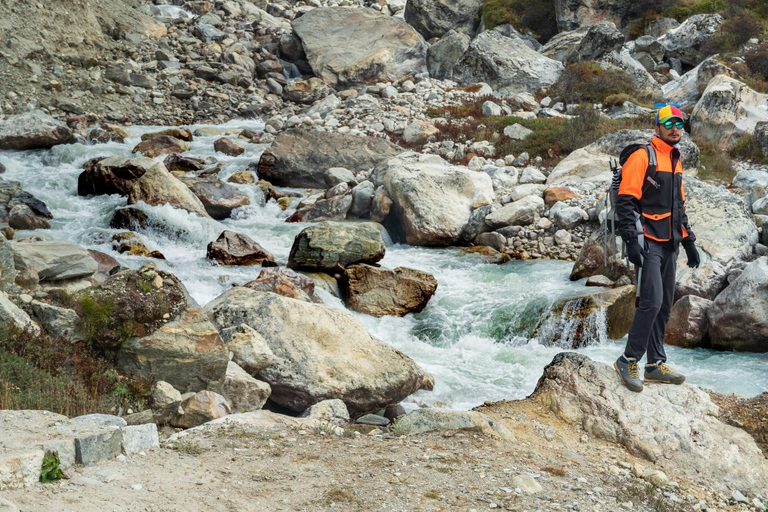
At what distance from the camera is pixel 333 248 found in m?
13.0

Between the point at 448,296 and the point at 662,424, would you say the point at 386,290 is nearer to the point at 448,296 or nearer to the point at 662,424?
the point at 448,296

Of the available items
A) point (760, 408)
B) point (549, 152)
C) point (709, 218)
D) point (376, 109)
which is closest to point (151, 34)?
point (376, 109)

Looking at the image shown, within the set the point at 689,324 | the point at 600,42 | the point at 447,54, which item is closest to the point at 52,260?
the point at 689,324

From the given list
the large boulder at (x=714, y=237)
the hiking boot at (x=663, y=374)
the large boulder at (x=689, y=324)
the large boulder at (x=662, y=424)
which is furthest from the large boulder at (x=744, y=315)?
the hiking boot at (x=663, y=374)

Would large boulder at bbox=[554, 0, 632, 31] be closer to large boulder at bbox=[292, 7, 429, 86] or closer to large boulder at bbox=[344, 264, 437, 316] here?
large boulder at bbox=[292, 7, 429, 86]

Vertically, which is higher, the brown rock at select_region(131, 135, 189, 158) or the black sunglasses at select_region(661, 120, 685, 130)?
the black sunglasses at select_region(661, 120, 685, 130)

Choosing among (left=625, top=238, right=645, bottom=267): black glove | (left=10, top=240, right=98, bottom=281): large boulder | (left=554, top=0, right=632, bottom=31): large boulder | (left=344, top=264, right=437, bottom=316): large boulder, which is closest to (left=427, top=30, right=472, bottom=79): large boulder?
(left=554, top=0, right=632, bottom=31): large boulder

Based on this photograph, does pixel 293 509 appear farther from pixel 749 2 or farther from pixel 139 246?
pixel 749 2

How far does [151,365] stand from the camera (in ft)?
Answer: 23.0

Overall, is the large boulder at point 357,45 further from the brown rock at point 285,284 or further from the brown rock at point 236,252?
the brown rock at point 285,284

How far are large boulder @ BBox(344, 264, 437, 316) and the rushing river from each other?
0.22 metres

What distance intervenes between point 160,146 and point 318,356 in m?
15.1

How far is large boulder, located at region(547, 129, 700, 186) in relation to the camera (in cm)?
1780

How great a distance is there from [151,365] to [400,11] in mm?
42939
